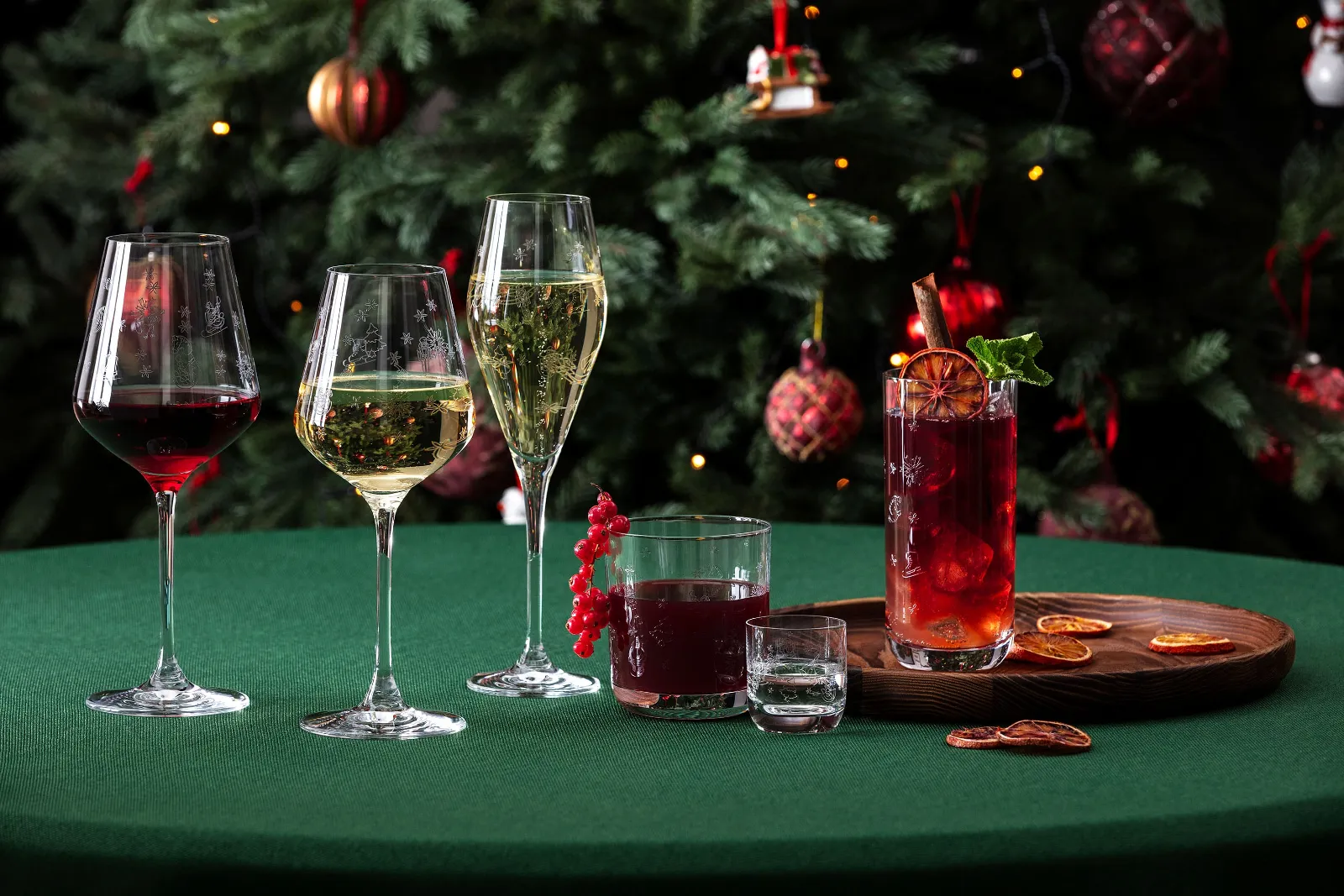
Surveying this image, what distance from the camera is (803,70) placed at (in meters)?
2.15

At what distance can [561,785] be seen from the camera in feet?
2.52

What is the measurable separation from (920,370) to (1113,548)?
2.02ft

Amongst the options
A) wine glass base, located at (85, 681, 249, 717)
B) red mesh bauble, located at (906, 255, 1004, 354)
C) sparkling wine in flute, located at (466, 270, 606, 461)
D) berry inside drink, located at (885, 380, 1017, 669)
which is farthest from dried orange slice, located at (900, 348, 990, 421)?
red mesh bauble, located at (906, 255, 1004, 354)

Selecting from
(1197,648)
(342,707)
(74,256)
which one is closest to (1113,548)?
(1197,648)

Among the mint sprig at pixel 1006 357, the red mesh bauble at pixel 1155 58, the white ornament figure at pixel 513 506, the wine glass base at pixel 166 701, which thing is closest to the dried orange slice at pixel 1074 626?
the mint sprig at pixel 1006 357

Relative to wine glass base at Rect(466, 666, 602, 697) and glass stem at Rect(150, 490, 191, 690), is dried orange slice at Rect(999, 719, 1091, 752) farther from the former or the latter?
glass stem at Rect(150, 490, 191, 690)

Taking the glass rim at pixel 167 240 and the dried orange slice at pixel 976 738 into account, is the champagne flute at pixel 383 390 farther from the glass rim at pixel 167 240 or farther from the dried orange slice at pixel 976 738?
the dried orange slice at pixel 976 738

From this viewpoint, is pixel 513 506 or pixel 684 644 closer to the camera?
pixel 684 644

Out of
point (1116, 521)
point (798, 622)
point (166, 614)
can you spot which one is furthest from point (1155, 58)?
point (166, 614)

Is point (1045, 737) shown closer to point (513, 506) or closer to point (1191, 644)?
point (1191, 644)

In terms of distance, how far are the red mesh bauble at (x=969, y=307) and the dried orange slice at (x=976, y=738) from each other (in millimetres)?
1364

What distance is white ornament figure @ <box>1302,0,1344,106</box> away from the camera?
2242 millimetres

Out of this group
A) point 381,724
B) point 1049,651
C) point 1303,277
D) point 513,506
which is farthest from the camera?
point 513,506

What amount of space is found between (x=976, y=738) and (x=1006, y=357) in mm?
247
